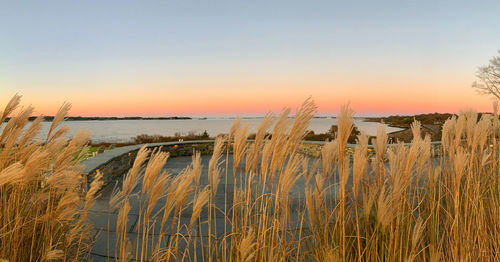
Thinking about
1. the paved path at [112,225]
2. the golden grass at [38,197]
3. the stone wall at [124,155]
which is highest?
the golden grass at [38,197]

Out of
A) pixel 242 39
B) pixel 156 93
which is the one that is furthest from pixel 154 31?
pixel 156 93

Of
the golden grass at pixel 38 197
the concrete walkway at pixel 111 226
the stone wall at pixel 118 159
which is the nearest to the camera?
the golden grass at pixel 38 197

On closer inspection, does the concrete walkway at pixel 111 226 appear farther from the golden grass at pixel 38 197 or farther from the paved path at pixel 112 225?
the golden grass at pixel 38 197

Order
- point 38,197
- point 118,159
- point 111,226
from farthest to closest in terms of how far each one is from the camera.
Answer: point 118,159 < point 111,226 < point 38,197

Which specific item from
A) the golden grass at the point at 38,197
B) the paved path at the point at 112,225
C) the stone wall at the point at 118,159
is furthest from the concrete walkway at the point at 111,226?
the stone wall at the point at 118,159

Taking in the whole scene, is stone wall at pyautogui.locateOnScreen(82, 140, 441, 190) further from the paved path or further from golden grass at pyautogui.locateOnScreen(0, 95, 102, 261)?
the paved path

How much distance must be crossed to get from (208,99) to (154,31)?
21.9 ft

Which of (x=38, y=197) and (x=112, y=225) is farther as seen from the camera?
(x=112, y=225)

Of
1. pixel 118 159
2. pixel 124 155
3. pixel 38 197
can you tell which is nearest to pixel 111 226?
pixel 38 197

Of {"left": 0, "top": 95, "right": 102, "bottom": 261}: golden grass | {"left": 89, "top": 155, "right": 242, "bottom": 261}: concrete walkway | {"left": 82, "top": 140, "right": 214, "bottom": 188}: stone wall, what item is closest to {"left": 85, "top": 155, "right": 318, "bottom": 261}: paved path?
{"left": 89, "top": 155, "right": 242, "bottom": 261}: concrete walkway

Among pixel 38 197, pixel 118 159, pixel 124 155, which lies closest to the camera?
pixel 38 197

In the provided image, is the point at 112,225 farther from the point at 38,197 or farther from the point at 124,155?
the point at 124,155

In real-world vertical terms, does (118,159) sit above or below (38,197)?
below

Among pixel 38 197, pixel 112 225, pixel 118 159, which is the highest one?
pixel 38 197
